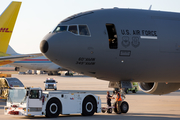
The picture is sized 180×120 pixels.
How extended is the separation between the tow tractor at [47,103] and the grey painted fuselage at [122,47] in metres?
2.39

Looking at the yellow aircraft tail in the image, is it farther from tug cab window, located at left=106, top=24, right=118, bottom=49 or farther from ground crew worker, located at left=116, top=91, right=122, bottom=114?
tug cab window, located at left=106, top=24, right=118, bottom=49

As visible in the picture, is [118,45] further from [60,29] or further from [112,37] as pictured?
[60,29]

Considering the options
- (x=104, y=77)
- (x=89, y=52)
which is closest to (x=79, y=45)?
(x=89, y=52)

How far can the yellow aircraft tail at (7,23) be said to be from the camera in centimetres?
3847

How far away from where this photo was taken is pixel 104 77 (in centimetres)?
1916

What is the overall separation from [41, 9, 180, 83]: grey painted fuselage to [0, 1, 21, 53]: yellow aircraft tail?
21.6 m

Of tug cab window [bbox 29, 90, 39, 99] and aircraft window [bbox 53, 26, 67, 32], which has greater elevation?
aircraft window [bbox 53, 26, 67, 32]

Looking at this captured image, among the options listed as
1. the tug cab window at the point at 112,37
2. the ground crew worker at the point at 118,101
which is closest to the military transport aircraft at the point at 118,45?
the tug cab window at the point at 112,37

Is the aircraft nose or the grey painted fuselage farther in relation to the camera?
the grey painted fuselage

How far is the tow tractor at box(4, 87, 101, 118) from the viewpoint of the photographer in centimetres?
1941

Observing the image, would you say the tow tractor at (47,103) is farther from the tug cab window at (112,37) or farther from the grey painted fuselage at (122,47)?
the tug cab window at (112,37)

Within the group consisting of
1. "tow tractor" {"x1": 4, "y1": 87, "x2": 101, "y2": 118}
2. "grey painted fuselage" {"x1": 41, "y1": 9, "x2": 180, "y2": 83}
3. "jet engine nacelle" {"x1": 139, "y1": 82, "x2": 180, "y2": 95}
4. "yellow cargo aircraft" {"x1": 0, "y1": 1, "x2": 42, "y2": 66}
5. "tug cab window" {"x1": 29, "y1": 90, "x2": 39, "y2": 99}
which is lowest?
"tow tractor" {"x1": 4, "y1": 87, "x2": 101, "y2": 118}

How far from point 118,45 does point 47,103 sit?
18.0 feet

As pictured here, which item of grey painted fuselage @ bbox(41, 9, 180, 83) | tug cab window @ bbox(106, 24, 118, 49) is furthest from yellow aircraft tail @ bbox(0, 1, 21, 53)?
tug cab window @ bbox(106, 24, 118, 49)
